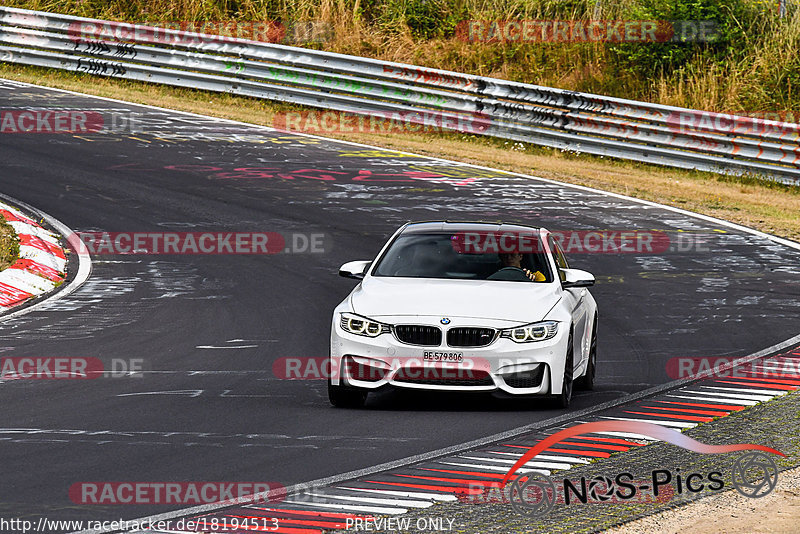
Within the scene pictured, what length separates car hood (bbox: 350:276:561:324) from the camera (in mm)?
10234

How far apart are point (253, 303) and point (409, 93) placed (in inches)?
485

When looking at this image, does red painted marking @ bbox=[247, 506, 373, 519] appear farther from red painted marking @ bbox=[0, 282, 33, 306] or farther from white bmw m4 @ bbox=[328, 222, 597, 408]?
red painted marking @ bbox=[0, 282, 33, 306]

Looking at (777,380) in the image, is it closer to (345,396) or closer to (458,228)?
(458,228)

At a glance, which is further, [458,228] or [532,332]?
[458,228]

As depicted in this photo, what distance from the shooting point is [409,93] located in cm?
2620

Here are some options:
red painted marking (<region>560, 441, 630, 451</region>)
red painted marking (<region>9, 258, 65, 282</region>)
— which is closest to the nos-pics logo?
red painted marking (<region>560, 441, 630, 451</region>)

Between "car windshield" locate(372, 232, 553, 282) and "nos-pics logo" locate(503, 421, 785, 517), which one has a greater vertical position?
"car windshield" locate(372, 232, 553, 282)

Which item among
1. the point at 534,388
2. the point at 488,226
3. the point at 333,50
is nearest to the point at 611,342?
the point at 488,226

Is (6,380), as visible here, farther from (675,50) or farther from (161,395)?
(675,50)

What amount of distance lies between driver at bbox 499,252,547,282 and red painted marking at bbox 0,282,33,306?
5962 mm

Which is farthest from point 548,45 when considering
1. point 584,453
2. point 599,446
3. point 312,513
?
point 312,513

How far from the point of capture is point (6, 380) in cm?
1087

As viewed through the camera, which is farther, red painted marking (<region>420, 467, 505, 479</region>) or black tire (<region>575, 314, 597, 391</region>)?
black tire (<region>575, 314, 597, 391</region>)

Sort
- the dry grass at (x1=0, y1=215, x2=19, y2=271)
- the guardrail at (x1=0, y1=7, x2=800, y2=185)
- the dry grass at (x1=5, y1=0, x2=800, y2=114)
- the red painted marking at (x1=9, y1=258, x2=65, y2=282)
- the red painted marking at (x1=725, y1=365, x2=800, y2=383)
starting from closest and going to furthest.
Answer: the red painted marking at (x1=725, y1=365, x2=800, y2=383) < the red painted marking at (x1=9, y1=258, x2=65, y2=282) < the dry grass at (x1=0, y1=215, x2=19, y2=271) < the guardrail at (x1=0, y1=7, x2=800, y2=185) < the dry grass at (x1=5, y1=0, x2=800, y2=114)
